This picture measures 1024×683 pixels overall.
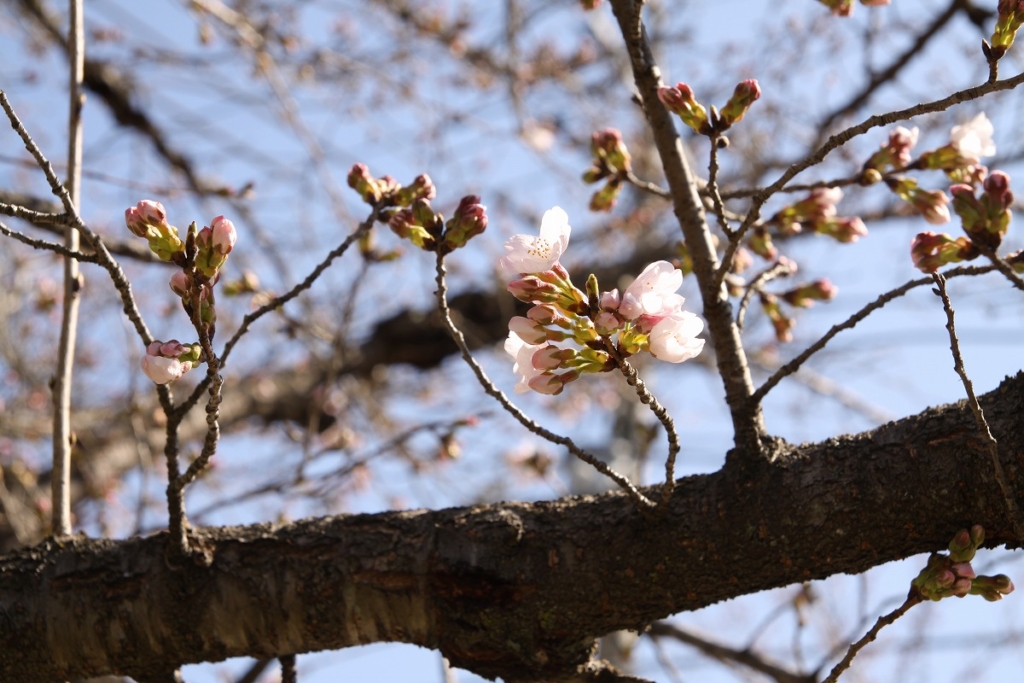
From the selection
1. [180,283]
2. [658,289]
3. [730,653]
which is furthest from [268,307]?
[730,653]

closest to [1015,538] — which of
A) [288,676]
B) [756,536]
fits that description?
[756,536]

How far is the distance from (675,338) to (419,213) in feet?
1.53

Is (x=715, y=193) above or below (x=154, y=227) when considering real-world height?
above

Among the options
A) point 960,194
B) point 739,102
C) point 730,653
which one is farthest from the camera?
point 730,653

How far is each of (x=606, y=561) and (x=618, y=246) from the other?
531cm

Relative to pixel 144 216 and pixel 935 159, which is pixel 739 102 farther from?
pixel 144 216

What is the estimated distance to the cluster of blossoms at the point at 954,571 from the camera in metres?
1.23

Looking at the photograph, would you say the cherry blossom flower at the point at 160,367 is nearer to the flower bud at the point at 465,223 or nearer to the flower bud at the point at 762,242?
the flower bud at the point at 465,223

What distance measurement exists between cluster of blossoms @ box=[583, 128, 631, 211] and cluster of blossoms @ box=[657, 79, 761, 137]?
314 millimetres

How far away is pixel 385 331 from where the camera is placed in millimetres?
5332

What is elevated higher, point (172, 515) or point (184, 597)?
point (172, 515)

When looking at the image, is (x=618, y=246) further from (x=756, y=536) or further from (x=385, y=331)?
(x=756, y=536)

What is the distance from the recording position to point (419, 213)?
1.40 m

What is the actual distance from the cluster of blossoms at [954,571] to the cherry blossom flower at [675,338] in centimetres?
47
